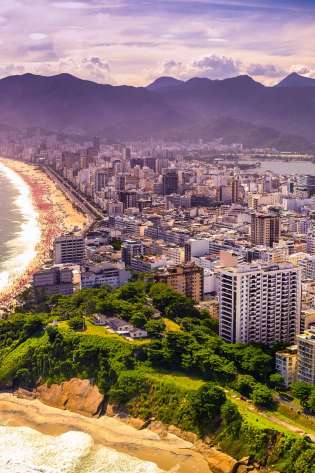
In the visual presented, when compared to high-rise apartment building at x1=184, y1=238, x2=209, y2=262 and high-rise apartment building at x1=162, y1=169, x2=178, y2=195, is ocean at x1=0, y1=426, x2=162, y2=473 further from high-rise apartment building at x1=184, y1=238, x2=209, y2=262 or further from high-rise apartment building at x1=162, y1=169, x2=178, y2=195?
high-rise apartment building at x1=162, y1=169, x2=178, y2=195

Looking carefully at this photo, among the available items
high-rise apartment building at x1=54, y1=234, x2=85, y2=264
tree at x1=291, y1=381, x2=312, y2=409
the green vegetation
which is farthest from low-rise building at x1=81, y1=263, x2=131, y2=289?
tree at x1=291, y1=381, x2=312, y2=409

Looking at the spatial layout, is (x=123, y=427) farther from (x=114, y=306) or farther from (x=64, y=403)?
(x=114, y=306)

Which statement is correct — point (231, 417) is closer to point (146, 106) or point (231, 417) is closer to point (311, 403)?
point (311, 403)

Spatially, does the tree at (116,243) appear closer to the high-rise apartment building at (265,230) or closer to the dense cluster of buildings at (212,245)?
the dense cluster of buildings at (212,245)

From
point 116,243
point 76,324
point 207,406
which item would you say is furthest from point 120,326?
point 116,243

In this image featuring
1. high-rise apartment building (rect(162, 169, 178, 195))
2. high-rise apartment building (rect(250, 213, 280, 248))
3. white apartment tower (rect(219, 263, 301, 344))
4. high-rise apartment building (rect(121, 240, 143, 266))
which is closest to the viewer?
white apartment tower (rect(219, 263, 301, 344))

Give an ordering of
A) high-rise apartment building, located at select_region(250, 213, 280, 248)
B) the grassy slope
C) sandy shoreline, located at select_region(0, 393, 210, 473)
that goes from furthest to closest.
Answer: high-rise apartment building, located at select_region(250, 213, 280, 248), the grassy slope, sandy shoreline, located at select_region(0, 393, 210, 473)
